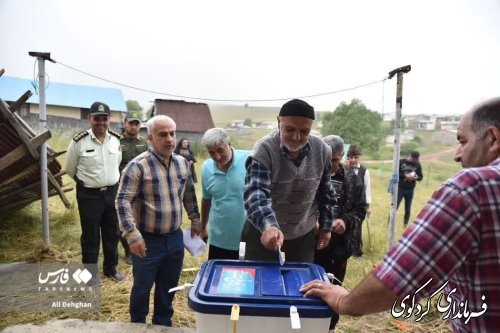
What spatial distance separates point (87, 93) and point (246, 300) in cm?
2896

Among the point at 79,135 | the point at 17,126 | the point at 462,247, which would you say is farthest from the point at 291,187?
the point at 17,126

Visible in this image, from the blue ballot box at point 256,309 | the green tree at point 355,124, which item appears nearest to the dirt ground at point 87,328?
the blue ballot box at point 256,309

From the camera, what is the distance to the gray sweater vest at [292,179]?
7.25ft

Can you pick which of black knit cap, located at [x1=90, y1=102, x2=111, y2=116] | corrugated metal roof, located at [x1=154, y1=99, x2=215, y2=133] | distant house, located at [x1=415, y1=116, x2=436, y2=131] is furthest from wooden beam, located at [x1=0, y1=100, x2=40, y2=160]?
distant house, located at [x1=415, y1=116, x2=436, y2=131]

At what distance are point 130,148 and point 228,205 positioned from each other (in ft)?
6.83

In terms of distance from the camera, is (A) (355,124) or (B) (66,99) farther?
(B) (66,99)

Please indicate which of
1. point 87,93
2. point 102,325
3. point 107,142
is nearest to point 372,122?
point 107,142

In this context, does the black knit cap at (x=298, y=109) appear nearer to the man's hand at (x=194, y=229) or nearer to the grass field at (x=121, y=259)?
the grass field at (x=121, y=259)

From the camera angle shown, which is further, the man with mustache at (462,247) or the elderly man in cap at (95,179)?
the elderly man in cap at (95,179)

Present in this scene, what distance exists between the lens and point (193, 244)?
289 centimetres

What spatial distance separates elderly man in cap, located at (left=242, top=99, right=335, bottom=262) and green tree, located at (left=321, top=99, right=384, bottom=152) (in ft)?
53.6

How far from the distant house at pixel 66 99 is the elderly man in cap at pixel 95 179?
18.7 meters

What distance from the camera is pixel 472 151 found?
102 centimetres

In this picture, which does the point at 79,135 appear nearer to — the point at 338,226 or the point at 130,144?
the point at 130,144
